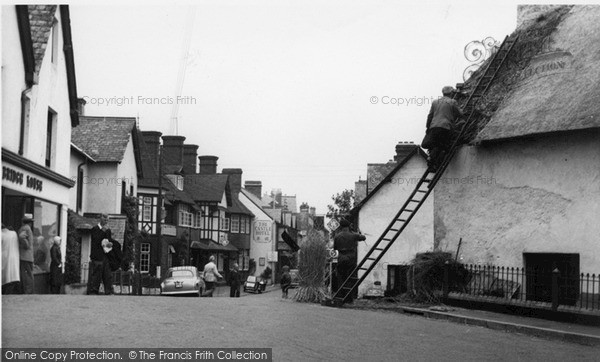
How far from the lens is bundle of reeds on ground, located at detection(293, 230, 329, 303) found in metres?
13.7

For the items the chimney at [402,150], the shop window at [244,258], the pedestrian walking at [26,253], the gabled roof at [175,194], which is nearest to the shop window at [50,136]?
the pedestrian walking at [26,253]

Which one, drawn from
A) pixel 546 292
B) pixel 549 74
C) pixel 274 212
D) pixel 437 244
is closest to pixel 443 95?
pixel 549 74

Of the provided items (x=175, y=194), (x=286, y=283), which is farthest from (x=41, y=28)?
(x=175, y=194)

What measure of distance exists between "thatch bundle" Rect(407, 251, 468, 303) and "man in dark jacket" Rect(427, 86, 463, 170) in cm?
171

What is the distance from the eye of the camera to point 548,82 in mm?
12836

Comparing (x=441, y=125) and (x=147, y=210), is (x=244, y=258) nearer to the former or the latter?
(x=147, y=210)

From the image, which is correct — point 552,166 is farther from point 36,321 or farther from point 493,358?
point 36,321

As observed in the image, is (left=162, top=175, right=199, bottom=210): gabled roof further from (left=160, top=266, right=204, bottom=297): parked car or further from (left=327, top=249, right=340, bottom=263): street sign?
(left=327, top=249, right=340, bottom=263): street sign

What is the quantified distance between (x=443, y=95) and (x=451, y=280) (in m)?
3.40

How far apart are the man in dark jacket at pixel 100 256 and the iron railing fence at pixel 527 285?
6.71 meters

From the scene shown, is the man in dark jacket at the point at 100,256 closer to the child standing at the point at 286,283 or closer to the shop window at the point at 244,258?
the child standing at the point at 286,283

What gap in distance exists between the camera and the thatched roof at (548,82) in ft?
38.5

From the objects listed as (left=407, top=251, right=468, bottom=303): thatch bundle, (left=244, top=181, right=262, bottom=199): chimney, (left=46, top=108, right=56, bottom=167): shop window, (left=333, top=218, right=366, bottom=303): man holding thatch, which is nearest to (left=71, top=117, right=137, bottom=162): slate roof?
(left=46, top=108, right=56, bottom=167): shop window

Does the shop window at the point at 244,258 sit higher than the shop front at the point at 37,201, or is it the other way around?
the shop front at the point at 37,201
